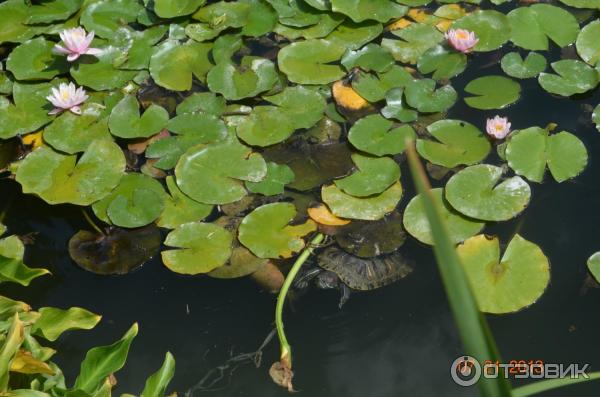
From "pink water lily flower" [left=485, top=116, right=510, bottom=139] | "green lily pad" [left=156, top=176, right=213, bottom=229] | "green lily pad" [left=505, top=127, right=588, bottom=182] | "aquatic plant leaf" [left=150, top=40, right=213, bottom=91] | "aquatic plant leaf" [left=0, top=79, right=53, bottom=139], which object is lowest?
"green lily pad" [left=156, top=176, right=213, bottom=229]

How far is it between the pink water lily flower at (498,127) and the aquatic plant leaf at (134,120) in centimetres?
143

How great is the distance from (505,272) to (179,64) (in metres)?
1.84

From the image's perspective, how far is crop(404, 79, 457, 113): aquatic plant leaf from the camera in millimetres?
3002

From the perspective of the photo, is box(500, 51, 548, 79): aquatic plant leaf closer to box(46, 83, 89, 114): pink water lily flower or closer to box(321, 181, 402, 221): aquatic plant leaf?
box(321, 181, 402, 221): aquatic plant leaf

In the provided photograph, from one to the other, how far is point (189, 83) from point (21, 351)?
163cm

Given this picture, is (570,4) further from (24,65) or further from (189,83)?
(24,65)

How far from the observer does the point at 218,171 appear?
282cm

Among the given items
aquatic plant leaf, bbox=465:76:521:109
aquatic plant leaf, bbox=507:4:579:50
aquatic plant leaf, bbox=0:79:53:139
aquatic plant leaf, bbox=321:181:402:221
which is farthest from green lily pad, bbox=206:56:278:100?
aquatic plant leaf, bbox=507:4:579:50

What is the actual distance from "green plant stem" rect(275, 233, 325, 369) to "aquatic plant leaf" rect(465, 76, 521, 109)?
103cm

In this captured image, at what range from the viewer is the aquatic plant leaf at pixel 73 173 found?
9.09 ft

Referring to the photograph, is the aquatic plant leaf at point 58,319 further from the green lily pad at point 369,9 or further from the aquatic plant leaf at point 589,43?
the aquatic plant leaf at point 589,43

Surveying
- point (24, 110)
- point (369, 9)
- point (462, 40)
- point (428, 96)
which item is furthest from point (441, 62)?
point (24, 110)

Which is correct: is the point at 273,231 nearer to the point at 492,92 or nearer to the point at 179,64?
the point at 179,64

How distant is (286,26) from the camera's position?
342cm
